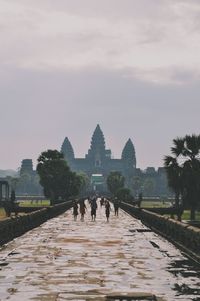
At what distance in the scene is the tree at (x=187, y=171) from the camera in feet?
235

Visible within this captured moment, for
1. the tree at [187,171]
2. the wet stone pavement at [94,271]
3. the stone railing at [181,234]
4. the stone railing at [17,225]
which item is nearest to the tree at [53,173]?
the tree at [187,171]

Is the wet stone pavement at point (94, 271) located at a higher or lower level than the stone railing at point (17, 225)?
lower

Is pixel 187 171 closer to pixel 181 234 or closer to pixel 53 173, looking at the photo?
pixel 181 234

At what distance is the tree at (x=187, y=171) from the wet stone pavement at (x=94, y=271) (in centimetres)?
4372

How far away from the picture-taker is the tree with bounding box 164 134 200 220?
235ft

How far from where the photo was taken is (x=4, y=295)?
45.3ft

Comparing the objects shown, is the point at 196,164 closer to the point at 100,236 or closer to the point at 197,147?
the point at 197,147

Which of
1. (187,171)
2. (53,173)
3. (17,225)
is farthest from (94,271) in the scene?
(53,173)

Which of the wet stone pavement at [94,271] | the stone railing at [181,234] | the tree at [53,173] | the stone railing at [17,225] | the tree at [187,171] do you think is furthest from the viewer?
the tree at [53,173]

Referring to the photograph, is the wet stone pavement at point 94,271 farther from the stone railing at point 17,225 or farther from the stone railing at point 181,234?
the stone railing at point 17,225

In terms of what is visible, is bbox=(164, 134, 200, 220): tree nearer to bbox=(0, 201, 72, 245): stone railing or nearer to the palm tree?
the palm tree

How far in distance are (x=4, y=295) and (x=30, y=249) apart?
11.5m

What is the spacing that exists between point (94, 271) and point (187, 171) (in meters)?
56.7

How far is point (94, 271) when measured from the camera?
17.9 meters
